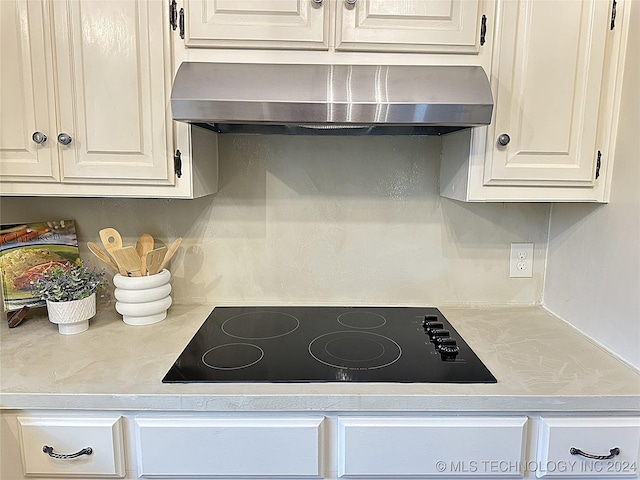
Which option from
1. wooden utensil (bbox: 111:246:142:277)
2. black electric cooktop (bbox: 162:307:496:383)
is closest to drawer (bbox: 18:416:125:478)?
black electric cooktop (bbox: 162:307:496:383)

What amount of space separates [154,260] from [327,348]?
62 centimetres

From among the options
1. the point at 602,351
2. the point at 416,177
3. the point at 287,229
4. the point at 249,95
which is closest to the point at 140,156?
the point at 249,95

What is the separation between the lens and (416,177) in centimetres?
161

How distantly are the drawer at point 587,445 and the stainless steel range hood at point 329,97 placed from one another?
30.1 inches

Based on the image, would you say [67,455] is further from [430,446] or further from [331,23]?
[331,23]

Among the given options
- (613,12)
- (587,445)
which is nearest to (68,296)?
(587,445)

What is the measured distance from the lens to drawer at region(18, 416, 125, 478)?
1.06m

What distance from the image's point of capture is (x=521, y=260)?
1.65m

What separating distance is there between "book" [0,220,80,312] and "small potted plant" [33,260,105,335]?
2.1 inches

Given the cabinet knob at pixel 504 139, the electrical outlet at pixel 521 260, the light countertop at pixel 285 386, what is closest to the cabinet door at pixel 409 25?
the cabinet knob at pixel 504 139

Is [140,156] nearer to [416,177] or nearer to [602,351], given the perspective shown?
[416,177]

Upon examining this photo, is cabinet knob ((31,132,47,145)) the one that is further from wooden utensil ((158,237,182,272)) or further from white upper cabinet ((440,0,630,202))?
white upper cabinet ((440,0,630,202))

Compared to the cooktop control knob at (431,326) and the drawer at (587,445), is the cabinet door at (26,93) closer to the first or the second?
the cooktop control knob at (431,326)

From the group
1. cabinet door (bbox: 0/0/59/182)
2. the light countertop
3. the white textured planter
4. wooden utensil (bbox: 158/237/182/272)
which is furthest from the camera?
wooden utensil (bbox: 158/237/182/272)
